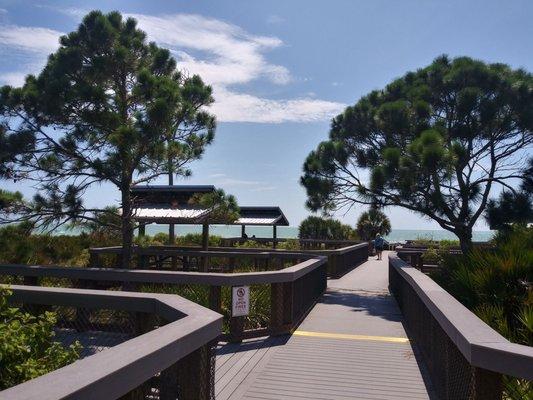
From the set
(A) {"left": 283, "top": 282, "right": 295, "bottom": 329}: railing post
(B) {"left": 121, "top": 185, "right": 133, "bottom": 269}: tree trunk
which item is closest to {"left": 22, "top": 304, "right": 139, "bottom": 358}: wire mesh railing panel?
(A) {"left": 283, "top": 282, "right": 295, "bottom": 329}: railing post

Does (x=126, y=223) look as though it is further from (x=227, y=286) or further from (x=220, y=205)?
(x=227, y=286)

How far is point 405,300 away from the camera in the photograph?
31.3ft

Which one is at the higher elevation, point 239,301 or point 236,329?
point 239,301

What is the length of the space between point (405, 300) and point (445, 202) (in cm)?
549

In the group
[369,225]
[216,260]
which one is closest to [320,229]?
[369,225]

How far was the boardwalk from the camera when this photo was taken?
17.7 ft

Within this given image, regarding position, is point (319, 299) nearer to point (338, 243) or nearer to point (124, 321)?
point (124, 321)

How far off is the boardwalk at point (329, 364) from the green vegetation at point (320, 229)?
24.0 meters

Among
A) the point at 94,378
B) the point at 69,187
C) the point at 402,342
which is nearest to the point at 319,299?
the point at 402,342

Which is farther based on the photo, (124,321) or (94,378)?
(124,321)

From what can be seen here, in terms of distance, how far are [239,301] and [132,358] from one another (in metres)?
4.72

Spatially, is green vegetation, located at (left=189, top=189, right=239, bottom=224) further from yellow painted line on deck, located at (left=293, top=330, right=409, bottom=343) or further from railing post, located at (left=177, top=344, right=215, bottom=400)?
railing post, located at (left=177, top=344, right=215, bottom=400)

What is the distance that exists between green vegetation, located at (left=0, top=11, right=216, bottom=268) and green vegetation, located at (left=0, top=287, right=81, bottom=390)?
7.43 metres

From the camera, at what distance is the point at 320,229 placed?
3441cm
